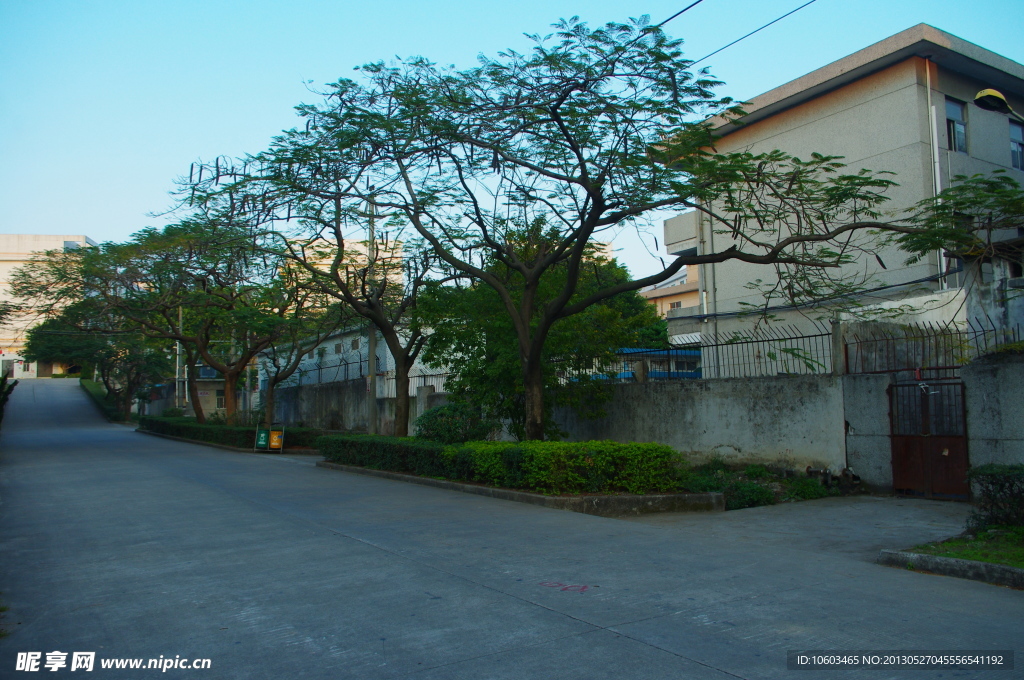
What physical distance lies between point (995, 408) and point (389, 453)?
475 inches

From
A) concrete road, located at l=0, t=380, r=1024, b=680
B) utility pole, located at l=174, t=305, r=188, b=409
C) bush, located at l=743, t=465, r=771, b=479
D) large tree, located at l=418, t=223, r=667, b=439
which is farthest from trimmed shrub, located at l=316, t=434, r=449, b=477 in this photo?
utility pole, located at l=174, t=305, r=188, b=409

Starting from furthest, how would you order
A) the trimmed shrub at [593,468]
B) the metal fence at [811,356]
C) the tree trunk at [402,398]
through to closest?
1. the tree trunk at [402,398]
2. the metal fence at [811,356]
3. the trimmed shrub at [593,468]

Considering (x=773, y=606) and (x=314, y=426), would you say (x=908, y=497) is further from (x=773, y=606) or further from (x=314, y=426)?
(x=314, y=426)

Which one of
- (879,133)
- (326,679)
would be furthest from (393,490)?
(879,133)

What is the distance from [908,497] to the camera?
12703 millimetres

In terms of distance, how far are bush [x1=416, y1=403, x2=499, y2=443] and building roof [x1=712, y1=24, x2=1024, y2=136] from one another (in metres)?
9.27

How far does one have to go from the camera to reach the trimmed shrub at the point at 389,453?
15721 millimetres

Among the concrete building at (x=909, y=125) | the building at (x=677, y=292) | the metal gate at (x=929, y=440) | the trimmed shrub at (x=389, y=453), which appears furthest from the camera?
the building at (x=677, y=292)

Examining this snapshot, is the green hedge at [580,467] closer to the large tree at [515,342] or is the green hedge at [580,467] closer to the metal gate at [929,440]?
the large tree at [515,342]

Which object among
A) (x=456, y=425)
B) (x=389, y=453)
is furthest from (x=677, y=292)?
(x=456, y=425)

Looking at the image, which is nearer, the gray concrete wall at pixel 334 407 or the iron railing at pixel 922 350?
the iron railing at pixel 922 350

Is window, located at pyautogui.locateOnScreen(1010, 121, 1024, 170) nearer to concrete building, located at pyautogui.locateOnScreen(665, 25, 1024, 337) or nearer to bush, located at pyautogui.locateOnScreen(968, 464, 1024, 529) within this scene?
concrete building, located at pyautogui.locateOnScreen(665, 25, 1024, 337)

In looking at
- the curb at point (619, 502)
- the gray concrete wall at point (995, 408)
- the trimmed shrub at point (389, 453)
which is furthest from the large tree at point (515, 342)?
the gray concrete wall at point (995, 408)

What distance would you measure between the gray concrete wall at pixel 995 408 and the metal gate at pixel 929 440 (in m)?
0.18
